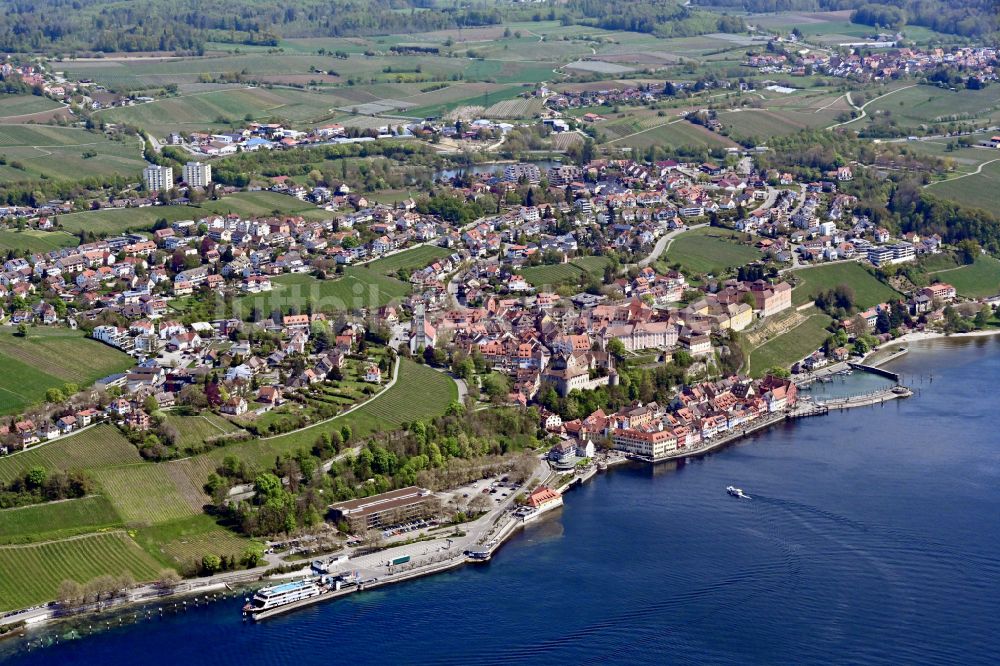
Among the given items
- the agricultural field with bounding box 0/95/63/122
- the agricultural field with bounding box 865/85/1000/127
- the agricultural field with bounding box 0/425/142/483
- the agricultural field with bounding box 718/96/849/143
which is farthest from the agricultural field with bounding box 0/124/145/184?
the agricultural field with bounding box 865/85/1000/127

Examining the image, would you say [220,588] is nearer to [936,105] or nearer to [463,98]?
[463,98]

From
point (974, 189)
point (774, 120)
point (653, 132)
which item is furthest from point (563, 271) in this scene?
point (774, 120)

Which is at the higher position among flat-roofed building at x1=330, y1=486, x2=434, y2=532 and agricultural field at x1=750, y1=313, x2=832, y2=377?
agricultural field at x1=750, y1=313, x2=832, y2=377

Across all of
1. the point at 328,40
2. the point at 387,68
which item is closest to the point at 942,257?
the point at 387,68

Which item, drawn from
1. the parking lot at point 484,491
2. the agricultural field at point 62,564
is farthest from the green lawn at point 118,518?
the parking lot at point 484,491

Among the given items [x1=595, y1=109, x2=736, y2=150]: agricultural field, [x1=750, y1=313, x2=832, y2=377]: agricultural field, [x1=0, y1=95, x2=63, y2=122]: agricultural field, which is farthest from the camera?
[x1=0, y1=95, x2=63, y2=122]: agricultural field

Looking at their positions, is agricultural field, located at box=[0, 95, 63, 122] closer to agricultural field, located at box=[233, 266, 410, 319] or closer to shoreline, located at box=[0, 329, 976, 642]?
agricultural field, located at box=[233, 266, 410, 319]

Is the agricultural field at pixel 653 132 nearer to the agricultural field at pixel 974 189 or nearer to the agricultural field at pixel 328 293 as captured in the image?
the agricultural field at pixel 974 189
